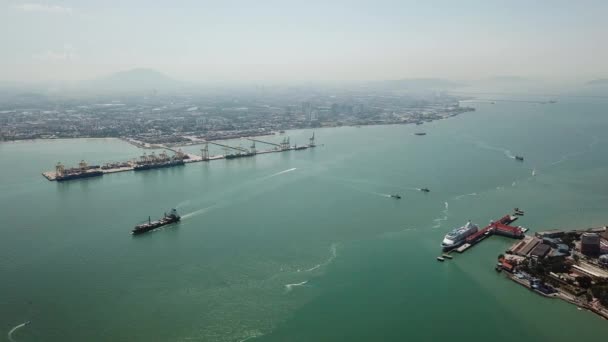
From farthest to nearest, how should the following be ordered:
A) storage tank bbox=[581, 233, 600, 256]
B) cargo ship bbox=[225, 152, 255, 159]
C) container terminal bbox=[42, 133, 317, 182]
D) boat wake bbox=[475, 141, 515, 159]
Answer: boat wake bbox=[475, 141, 515, 159] → cargo ship bbox=[225, 152, 255, 159] → container terminal bbox=[42, 133, 317, 182] → storage tank bbox=[581, 233, 600, 256]

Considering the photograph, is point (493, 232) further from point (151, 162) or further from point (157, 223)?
point (151, 162)

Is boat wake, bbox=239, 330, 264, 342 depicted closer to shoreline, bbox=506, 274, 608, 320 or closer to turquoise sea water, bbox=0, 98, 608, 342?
turquoise sea water, bbox=0, 98, 608, 342

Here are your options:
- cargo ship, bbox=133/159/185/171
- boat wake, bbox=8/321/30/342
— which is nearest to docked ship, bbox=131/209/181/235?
boat wake, bbox=8/321/30/342

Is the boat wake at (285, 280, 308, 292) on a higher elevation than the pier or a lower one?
lower

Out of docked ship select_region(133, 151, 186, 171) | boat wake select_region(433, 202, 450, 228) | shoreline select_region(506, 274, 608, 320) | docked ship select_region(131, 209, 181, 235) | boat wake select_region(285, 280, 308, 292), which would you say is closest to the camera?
shoreline select_region(506, 274, 608, 320)

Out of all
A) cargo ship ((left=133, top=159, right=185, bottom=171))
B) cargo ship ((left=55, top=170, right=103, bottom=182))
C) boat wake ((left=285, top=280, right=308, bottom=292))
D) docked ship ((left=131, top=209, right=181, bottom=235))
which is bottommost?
boat wake ((left=285, top=280, right=308, bottom=292))

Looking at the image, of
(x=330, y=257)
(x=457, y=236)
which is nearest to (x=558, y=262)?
(x=457, y=236)

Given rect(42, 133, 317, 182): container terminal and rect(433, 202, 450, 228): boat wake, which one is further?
rect(42, 133, 317, 182): container terminal

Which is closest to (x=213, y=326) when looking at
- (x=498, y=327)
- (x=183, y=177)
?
(x=498, y=327)
